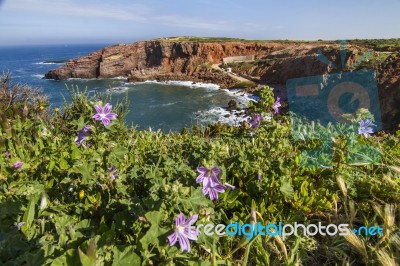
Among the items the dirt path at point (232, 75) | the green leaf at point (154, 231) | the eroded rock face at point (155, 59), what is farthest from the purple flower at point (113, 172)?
the eroded rock face at point (155, 59)

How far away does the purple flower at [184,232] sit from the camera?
Result: 4.63 ft

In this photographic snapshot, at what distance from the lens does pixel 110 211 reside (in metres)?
2.00

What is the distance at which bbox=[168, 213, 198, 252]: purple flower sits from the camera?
1411mm

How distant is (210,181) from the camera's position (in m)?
1.77

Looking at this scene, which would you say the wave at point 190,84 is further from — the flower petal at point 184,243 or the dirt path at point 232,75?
the flower petal at point 184,243

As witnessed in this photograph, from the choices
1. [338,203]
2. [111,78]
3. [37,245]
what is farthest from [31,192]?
[111,78]

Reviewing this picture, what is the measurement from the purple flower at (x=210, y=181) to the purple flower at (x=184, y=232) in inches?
12.2

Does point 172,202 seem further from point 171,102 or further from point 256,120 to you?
point 171,102

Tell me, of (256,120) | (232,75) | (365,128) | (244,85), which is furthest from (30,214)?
(232,75)

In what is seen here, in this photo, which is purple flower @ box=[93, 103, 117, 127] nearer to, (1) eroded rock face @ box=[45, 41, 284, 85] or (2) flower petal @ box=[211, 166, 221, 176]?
(2) flower petal @ box=[211, 166, 221, 176]

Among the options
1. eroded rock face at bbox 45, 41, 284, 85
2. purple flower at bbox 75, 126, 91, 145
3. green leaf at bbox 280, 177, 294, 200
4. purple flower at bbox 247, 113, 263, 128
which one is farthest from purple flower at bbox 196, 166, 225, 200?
eroded rock face at bbox 45, 41, 284, 85

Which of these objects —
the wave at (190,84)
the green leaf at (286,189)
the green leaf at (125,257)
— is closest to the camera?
the green leaf at (125,257)

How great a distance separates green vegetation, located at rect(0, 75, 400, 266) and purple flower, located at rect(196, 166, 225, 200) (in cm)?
5

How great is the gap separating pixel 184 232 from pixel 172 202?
0.47ft
